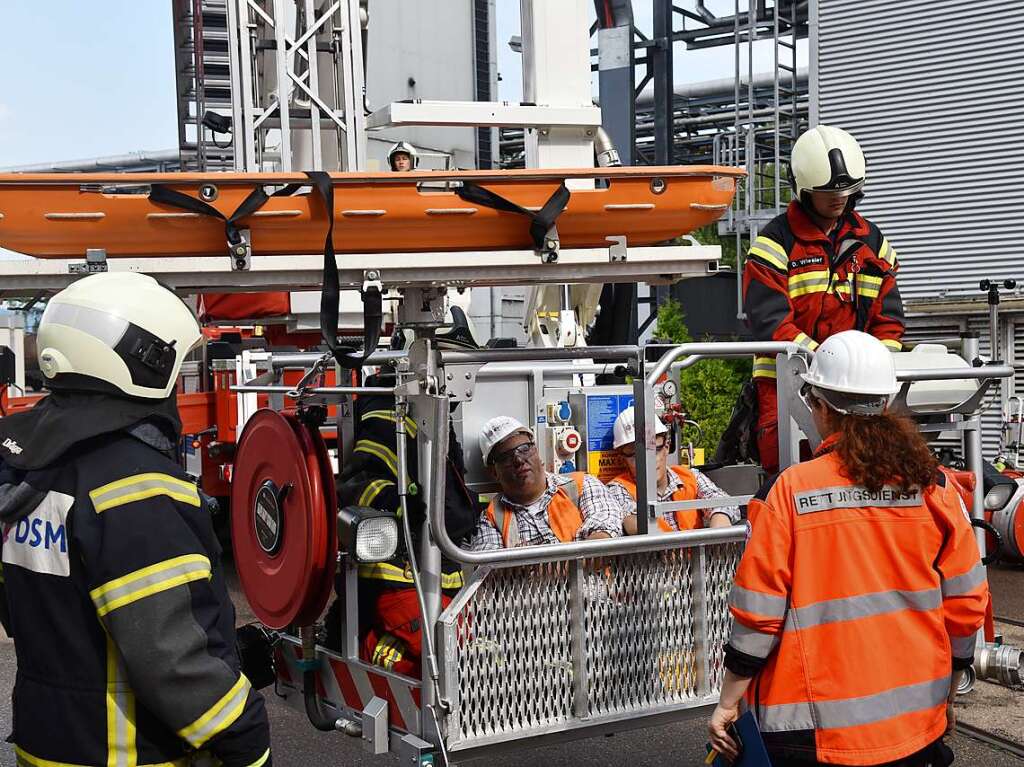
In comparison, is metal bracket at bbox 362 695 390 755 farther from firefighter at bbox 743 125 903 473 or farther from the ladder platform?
firefighter at bbox 743 125 903 473

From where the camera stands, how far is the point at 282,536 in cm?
405

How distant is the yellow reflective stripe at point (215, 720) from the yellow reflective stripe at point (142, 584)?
0.26 m

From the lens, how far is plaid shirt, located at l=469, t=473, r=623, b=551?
462 cm

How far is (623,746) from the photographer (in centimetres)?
563

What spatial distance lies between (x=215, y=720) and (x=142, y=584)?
12.8 inches

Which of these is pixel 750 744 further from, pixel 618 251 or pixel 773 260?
pixel 773 260

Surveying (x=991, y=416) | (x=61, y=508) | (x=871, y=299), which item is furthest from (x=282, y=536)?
(x=991, y=416)

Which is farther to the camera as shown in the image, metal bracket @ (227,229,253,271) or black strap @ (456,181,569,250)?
black strap @ (456,181,569,250)

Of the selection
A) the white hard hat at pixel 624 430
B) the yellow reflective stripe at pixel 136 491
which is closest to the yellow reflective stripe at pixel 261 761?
the yellow reflective stripe at pixel 136 491

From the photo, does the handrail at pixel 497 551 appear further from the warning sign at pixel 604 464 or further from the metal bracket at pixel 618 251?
the warning sign at pixel 604 464

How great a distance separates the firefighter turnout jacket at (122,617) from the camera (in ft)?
8.01

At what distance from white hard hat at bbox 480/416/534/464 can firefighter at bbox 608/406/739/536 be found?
0.47 m

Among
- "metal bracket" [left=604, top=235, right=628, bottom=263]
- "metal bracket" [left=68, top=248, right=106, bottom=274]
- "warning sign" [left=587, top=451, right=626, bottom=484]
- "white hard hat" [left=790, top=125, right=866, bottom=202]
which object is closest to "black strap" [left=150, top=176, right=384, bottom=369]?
"metal bracket" [left=68, top=248, right=106, bottom=274]

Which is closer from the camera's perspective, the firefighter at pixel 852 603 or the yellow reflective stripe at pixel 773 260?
the firefighter at pixel 852 603
